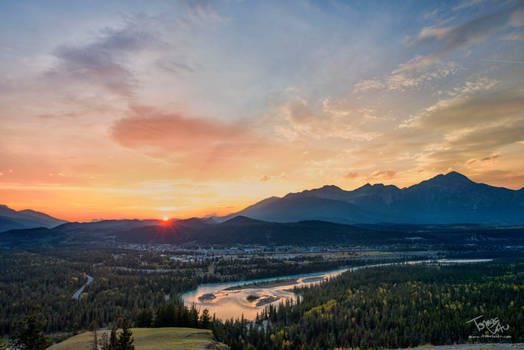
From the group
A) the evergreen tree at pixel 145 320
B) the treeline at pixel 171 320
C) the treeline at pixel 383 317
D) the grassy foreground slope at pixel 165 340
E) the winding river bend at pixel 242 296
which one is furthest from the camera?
the winding river bend at pixel 242 296

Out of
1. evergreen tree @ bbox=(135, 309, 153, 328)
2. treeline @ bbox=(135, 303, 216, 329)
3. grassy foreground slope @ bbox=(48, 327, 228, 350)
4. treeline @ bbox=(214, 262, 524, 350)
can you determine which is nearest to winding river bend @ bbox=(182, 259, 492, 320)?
treeline @ bbox=(214, 262, 524, 350)

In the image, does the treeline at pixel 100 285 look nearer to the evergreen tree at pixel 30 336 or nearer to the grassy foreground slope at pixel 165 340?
the grassy foreground slope at pixel 165 340

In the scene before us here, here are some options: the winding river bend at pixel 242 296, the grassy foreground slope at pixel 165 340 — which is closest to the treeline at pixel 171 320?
the grassy foreground slope at pixel 165 340

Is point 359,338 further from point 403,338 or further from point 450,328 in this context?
point 450,328

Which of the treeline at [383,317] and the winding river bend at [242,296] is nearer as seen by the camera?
the treeline at [383,317]

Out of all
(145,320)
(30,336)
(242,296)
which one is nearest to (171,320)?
(145,320)
